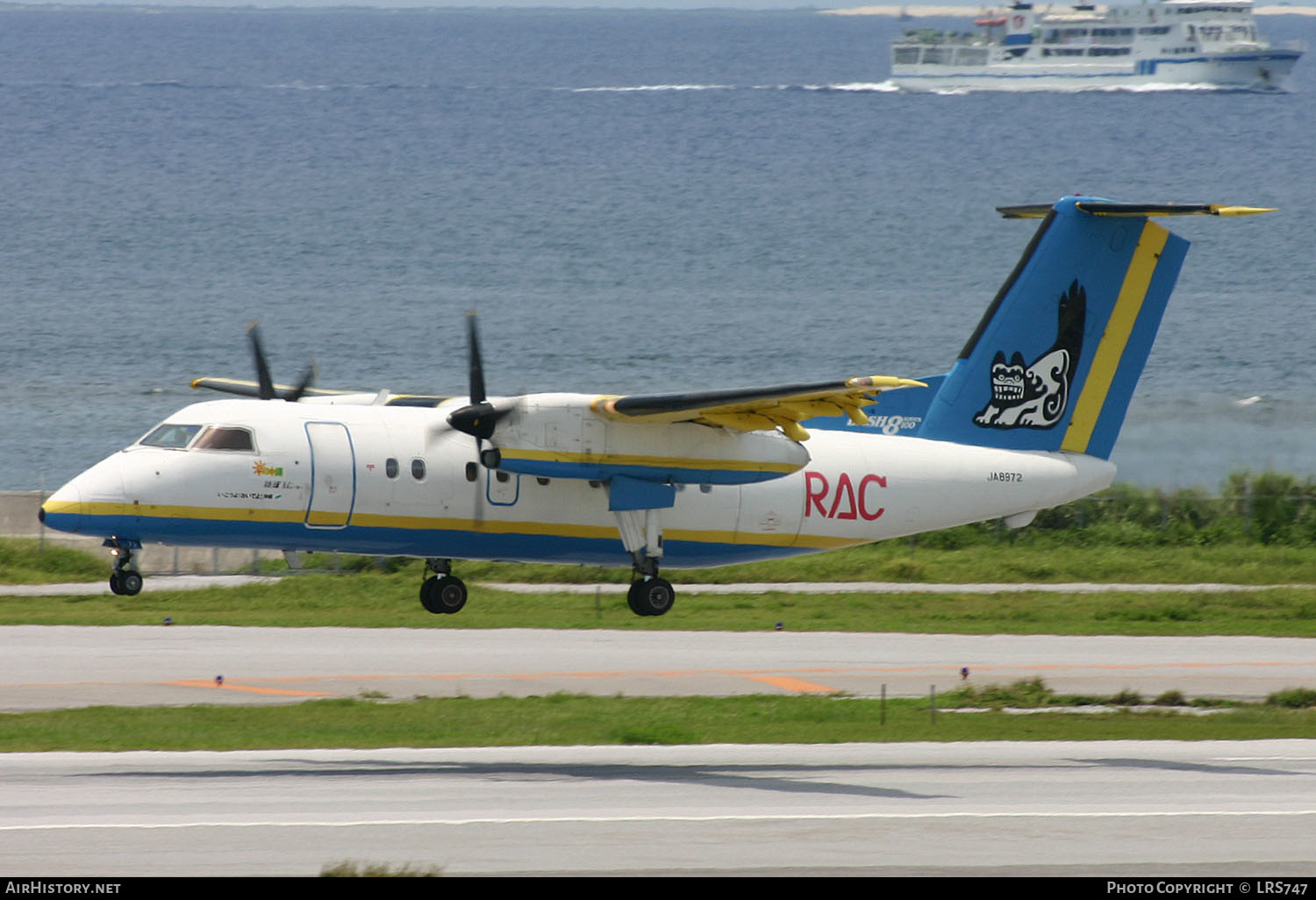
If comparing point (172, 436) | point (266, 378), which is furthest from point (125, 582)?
point (266, 378)

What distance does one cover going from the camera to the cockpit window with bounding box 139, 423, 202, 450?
76.7 feet

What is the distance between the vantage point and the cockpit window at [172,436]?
2338 cm

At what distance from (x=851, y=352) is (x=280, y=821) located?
66.8m

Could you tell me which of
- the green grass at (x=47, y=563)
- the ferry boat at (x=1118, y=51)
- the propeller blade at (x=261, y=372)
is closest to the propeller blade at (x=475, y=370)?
the propeller blade at (x=261, y=372)

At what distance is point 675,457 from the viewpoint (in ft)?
82.3

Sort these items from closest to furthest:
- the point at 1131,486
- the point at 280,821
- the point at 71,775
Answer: the point at 280,821, the point at 71,775, the point at 1131,486

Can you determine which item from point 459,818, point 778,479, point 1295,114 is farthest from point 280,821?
point 1295,114

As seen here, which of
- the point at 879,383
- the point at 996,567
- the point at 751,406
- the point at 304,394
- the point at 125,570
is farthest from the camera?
the point at 996,567

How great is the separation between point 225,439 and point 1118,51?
16104cm

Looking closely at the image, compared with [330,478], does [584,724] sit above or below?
below

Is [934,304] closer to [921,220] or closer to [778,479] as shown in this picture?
[921,220]

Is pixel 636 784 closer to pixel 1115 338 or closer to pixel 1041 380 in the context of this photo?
pixel 1041 380

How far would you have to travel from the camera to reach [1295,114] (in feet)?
606

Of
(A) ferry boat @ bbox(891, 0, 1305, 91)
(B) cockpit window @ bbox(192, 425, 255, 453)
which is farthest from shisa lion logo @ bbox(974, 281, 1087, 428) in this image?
(A) ferry boat @ bbox(891, 0, 1305, 91)
